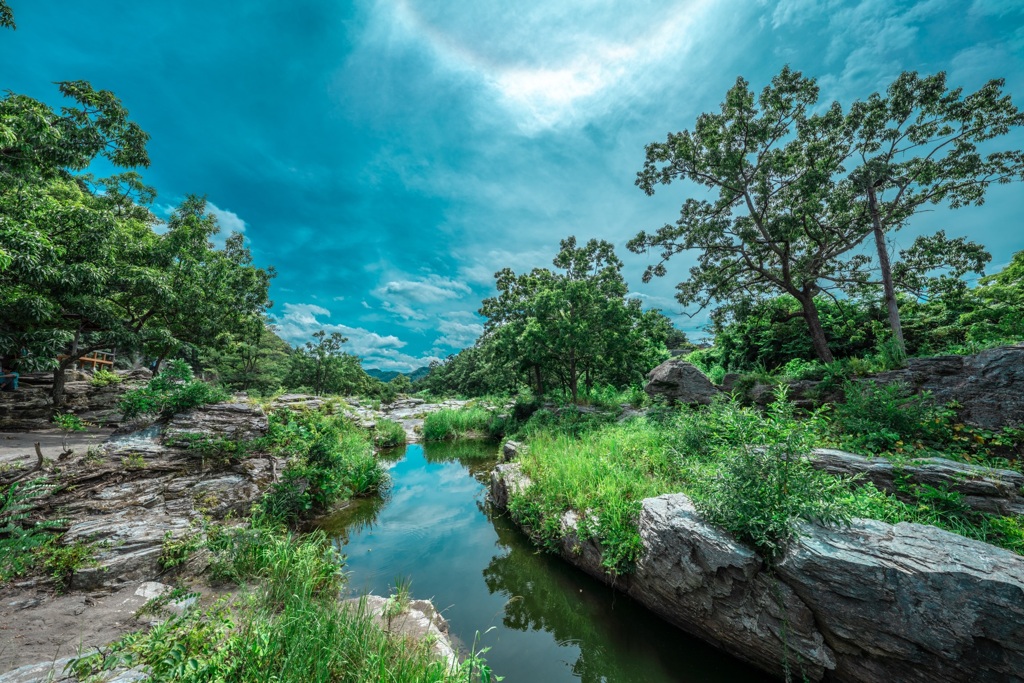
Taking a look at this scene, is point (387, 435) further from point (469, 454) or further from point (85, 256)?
point (85, 256)

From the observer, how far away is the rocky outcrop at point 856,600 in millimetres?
2893

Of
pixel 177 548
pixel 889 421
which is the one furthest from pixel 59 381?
pixel 889 421

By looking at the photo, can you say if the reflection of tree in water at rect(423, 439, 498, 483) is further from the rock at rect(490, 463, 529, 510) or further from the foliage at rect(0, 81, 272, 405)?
the foliage at rect(0, 81, 272, 405)

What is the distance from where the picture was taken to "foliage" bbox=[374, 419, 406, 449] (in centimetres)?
1758

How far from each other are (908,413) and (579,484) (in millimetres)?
6493

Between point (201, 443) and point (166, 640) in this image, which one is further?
point (201, 443)

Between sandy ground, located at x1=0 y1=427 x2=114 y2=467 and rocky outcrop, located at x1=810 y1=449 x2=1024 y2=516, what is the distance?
42.2ft

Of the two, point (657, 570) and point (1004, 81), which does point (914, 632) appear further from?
point (1004, 81)

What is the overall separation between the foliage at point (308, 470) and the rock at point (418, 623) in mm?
3548

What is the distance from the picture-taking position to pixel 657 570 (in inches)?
189

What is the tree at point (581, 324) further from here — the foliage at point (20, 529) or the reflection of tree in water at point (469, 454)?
the foliage at point (20, 529)

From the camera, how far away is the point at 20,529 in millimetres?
4344

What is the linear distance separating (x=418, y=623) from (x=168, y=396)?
26.1ft

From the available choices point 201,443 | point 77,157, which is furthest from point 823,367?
point 77,157
